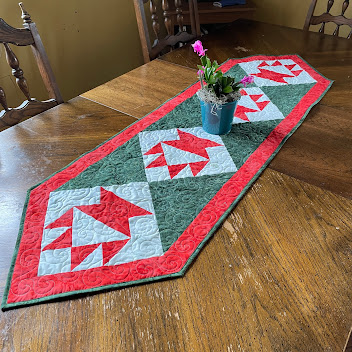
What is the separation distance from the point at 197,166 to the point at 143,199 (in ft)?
0.64

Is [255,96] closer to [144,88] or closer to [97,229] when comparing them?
[144,88]

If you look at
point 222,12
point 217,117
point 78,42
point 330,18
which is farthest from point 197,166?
point 222,12

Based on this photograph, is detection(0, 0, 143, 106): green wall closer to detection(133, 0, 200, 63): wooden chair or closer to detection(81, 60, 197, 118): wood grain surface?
detection(133, 0, 200, 63): wooden chair

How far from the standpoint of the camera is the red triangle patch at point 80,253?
0.68m

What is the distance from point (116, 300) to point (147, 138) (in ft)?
1.74

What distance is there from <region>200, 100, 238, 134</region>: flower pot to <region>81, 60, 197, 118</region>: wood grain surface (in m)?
0.23

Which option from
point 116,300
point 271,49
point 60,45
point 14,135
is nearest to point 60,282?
point 116,300

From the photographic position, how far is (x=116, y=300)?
63cm

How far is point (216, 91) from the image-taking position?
0.95 meters

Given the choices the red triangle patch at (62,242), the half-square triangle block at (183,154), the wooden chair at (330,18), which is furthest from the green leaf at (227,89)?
the wooden chair at (330,18)

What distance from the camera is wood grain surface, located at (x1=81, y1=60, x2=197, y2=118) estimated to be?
3.86 feet

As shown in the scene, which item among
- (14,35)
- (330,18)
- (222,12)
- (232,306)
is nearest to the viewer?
(232,306)

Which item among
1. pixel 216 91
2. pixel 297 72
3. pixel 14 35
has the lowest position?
pixel 297 72

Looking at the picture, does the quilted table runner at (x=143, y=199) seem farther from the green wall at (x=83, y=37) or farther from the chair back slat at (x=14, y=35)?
the green wall at (x=83, y=37)
